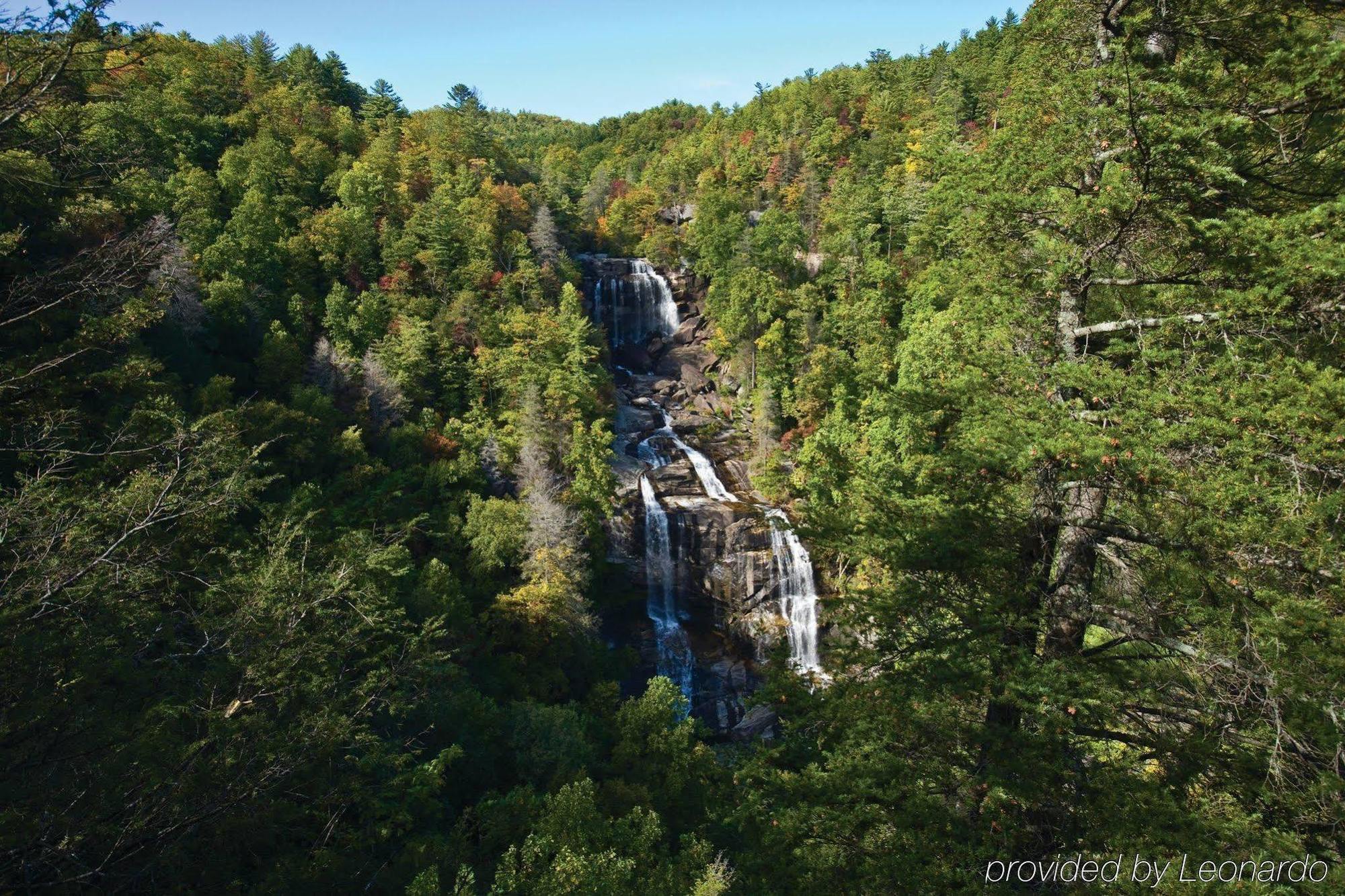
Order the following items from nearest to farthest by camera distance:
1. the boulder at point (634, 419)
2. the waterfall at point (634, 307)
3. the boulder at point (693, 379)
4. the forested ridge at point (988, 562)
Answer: the forested ridge at point (988, 562)
the boulder at point (634, 419)
the boulder at point (693, 379)
the waterfall at point (634, 307)

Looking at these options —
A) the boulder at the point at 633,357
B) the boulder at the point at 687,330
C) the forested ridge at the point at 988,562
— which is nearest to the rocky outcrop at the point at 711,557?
the boulder at the point at 633,357

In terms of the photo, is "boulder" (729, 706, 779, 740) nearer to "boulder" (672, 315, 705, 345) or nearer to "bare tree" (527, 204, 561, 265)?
"boulder" (672, 315, 705, 345)

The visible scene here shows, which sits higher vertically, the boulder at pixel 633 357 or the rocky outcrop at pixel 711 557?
the boulder at pixel 633 357

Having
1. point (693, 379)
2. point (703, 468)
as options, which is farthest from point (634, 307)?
point (703, 468)

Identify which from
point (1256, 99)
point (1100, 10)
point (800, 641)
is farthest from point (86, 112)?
point (800, 641)

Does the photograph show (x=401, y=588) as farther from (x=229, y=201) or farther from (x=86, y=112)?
(x=229, y=201)

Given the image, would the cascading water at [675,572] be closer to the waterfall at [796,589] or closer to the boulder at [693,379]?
the waterfall at [796,589]

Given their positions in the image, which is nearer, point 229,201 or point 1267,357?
point 1267,357
